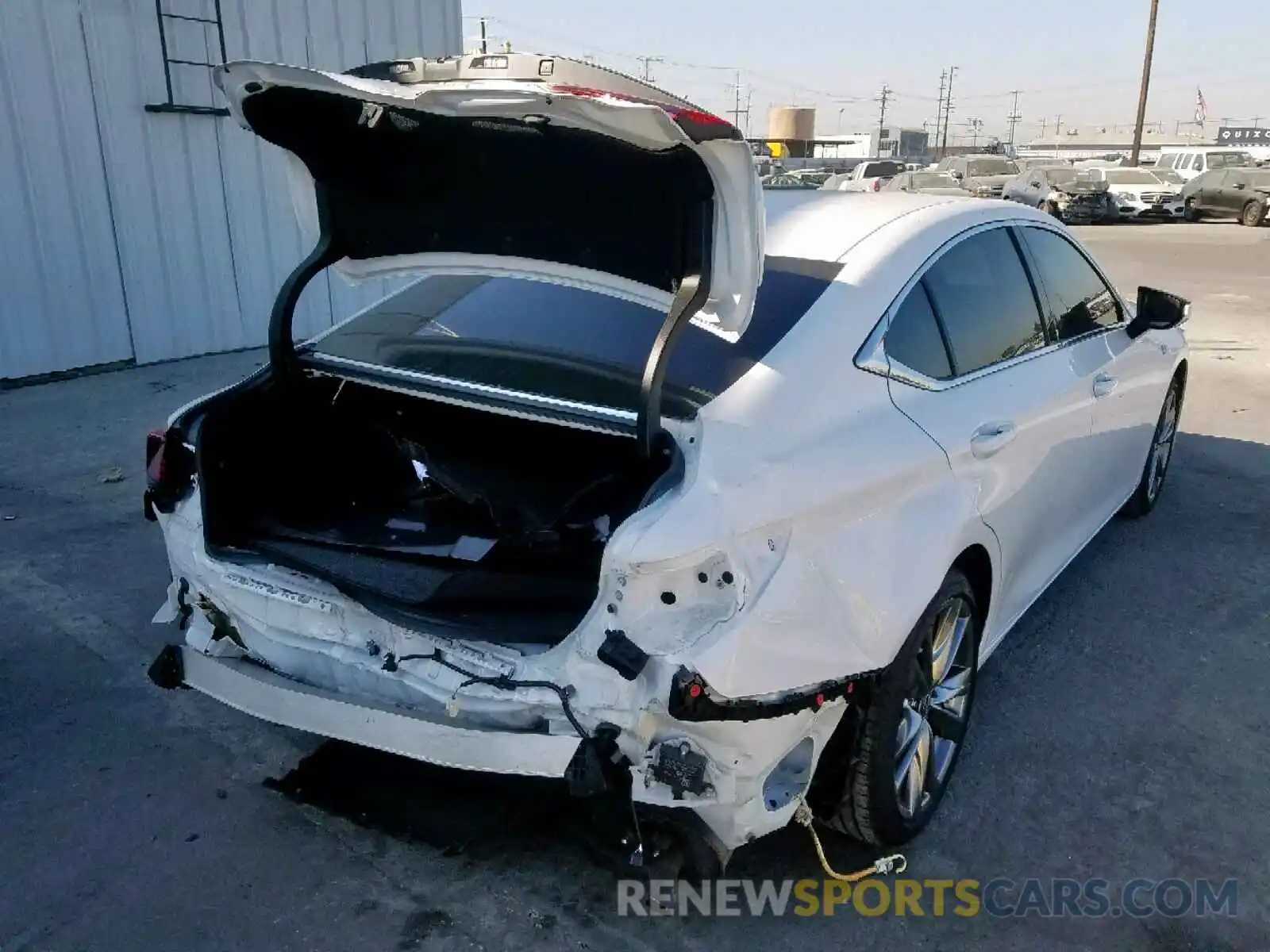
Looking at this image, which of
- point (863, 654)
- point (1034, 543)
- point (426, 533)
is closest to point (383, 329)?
point (426, 533)

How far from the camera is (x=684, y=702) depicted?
2076 millimetres

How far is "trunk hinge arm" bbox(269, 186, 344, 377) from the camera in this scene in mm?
3008

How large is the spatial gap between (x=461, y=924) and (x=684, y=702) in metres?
0.93

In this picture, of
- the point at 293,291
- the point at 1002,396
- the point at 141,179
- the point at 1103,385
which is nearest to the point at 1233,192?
the point at 141,179

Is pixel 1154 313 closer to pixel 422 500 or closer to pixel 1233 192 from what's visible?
pixel 422 500

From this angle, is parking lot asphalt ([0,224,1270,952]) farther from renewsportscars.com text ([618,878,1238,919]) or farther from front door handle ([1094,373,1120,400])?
front door handle ([1094,373,1120,400])

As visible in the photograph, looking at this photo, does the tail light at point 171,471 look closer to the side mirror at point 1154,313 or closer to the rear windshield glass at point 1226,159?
the side mirror at point 1154,313

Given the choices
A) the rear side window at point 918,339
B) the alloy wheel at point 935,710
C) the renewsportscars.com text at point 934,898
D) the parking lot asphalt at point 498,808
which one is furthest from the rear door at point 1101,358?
the renewsportscars.com text at point 934,898

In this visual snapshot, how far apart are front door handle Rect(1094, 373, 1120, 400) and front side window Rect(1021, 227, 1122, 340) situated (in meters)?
0.18

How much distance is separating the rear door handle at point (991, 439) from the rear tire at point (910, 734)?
352mm

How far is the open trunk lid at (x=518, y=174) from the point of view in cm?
219

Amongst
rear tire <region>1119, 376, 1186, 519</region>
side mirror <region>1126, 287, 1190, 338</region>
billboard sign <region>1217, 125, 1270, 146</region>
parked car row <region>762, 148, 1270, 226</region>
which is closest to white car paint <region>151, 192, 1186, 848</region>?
side mirror <region>1126, 287, 1190, 338</region>

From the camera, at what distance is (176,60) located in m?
8.20

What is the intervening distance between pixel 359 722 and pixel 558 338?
3.94 feet
